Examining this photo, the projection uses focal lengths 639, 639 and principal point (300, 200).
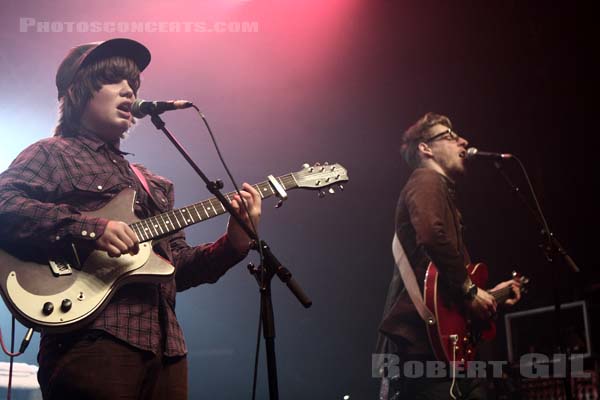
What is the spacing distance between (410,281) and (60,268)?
7.33 feet

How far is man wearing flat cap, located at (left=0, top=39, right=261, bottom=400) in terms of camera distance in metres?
2.03

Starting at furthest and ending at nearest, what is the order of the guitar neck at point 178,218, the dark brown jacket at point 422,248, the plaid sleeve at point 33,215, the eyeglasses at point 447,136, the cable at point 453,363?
the eyeglasses at point 447,136, the dark brown jacket at point 422,248, the cable at point 453,363, the guitar neck at point 178,218, the plaid sleeve at point 33,215

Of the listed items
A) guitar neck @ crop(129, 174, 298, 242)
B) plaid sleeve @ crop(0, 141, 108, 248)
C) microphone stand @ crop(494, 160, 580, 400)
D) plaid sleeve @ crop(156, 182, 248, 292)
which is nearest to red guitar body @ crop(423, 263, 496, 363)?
microphone stand @ crop(494, 160, 580, 400)

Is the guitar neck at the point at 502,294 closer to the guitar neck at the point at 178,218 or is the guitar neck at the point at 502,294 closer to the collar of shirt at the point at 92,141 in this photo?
the guitar neck at the point at 178,218

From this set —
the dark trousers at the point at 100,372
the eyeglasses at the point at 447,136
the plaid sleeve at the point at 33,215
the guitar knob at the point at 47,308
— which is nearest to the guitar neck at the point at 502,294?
the eyeglasses at the point at 447,136

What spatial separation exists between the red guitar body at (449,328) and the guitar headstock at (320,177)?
1.09m

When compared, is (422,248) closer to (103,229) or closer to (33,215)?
(103,229)

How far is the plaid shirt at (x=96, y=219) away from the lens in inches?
83.1

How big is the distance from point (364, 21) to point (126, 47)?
230 centimetres

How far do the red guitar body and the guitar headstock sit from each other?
43.0 inches

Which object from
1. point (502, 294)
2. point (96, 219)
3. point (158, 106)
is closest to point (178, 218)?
point (96, 219)

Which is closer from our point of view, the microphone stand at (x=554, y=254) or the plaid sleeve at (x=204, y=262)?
the plaid sleeve at (x=204, y=262)

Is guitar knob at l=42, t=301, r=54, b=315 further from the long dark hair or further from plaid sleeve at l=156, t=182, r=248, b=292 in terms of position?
the long dark hair

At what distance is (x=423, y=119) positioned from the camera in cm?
436
